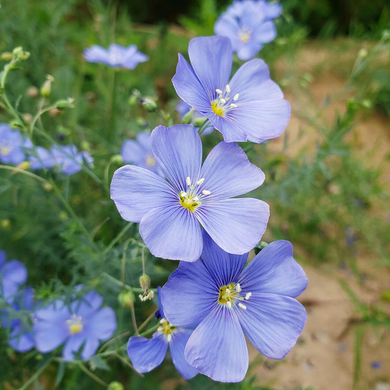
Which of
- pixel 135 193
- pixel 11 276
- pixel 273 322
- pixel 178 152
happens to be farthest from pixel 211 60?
pixel 11 276

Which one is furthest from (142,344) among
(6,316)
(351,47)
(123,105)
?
(351,47)

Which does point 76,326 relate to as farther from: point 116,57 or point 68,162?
point 116,57

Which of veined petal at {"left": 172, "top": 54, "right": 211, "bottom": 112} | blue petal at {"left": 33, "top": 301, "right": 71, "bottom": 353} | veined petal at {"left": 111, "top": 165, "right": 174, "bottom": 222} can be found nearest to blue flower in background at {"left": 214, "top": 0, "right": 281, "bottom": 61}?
veined petal at {"left": 172, "top": 54, "right": 211, "bottom": 112}

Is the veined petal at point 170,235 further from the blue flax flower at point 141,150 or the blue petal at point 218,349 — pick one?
the blue flax flower at point 141,150

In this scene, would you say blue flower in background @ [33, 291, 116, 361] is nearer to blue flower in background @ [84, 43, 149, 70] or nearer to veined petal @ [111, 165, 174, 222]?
veined petal @ [111, 165, 174, 222]

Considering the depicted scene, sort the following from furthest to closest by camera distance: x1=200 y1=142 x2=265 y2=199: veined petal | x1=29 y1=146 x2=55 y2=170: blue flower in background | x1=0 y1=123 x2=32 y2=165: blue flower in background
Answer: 1. x1=0 y1=123 x2=32 y2=165: blue flower in background
2. x1=29 y1=146 x2=55 y2=170: blue flower in background
3. x1=200 y1=142 x2=265 y2=199: veined petal

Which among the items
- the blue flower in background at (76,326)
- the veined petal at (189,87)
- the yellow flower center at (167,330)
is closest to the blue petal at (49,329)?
the blue flower in background at (76,326)
